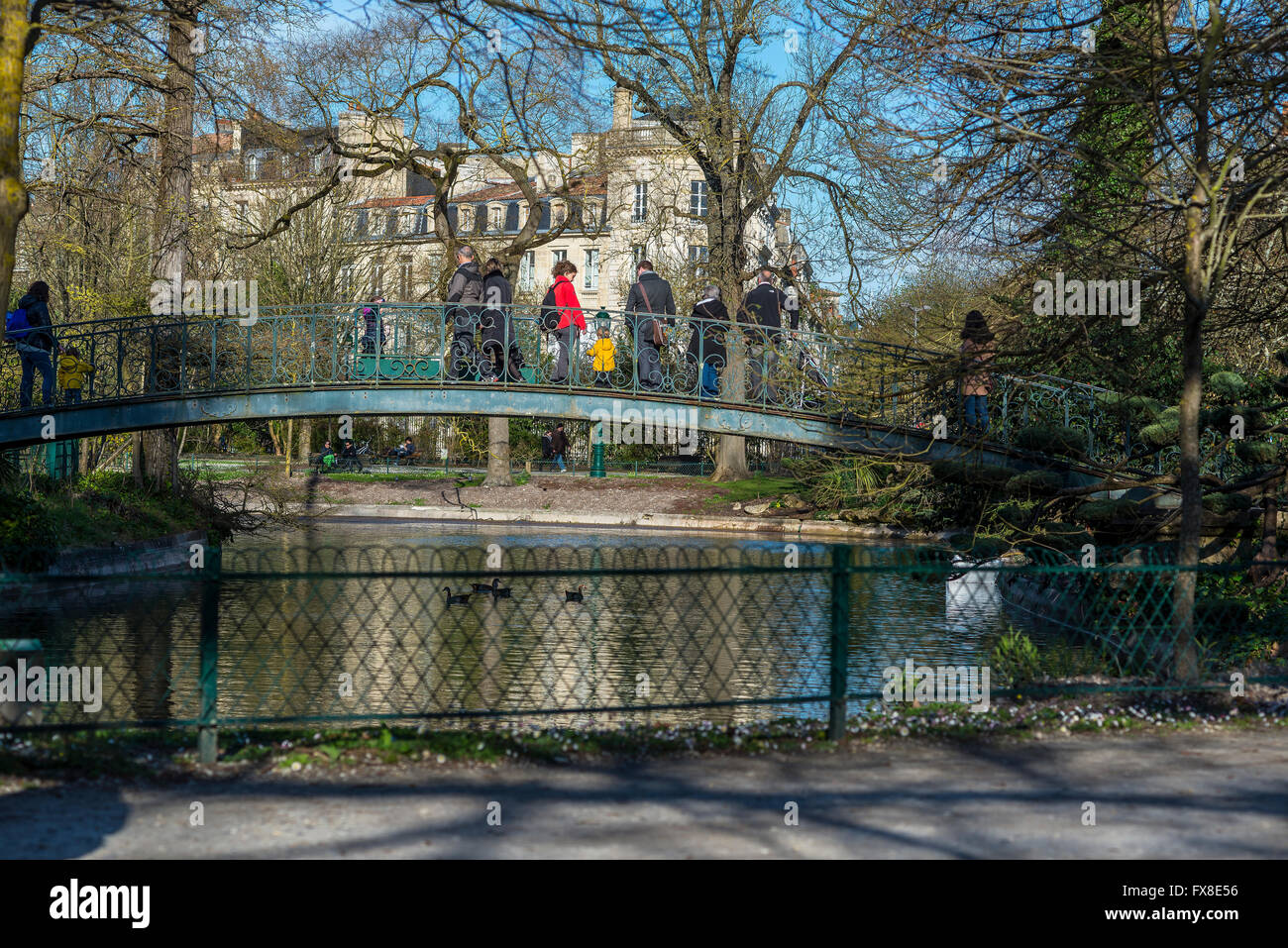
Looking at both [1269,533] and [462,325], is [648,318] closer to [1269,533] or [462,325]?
[462,325]

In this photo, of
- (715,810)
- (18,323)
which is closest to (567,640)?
(715,810)

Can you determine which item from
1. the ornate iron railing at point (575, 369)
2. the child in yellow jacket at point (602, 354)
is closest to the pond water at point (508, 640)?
the ornate iron railing at point (575, 369)

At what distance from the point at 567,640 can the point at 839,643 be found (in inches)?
222

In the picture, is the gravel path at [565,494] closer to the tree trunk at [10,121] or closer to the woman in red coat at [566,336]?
the woman in red coat at [566,336]

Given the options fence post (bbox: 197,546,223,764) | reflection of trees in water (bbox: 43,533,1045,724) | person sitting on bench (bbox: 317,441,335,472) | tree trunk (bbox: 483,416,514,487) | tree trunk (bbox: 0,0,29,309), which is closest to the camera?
fence post (bbox: 197,546,223,764)

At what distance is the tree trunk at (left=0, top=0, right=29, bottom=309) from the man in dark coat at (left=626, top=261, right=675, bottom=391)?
789 centimetres

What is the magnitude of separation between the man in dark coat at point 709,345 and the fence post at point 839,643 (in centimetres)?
885

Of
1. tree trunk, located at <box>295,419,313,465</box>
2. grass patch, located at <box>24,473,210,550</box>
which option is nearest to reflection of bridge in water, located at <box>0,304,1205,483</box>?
grass patch, located at <box>24,473,210,550</box>

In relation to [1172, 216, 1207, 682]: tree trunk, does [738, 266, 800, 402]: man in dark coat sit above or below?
above

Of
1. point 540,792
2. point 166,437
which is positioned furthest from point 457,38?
point 166,437

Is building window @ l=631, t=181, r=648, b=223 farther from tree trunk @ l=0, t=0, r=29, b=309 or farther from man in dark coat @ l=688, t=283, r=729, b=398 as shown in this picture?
tree trunk @ l=0, t=0, r=29, b=309

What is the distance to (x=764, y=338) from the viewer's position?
16.4m

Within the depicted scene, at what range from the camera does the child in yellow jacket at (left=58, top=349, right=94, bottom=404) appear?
16.3 metres
